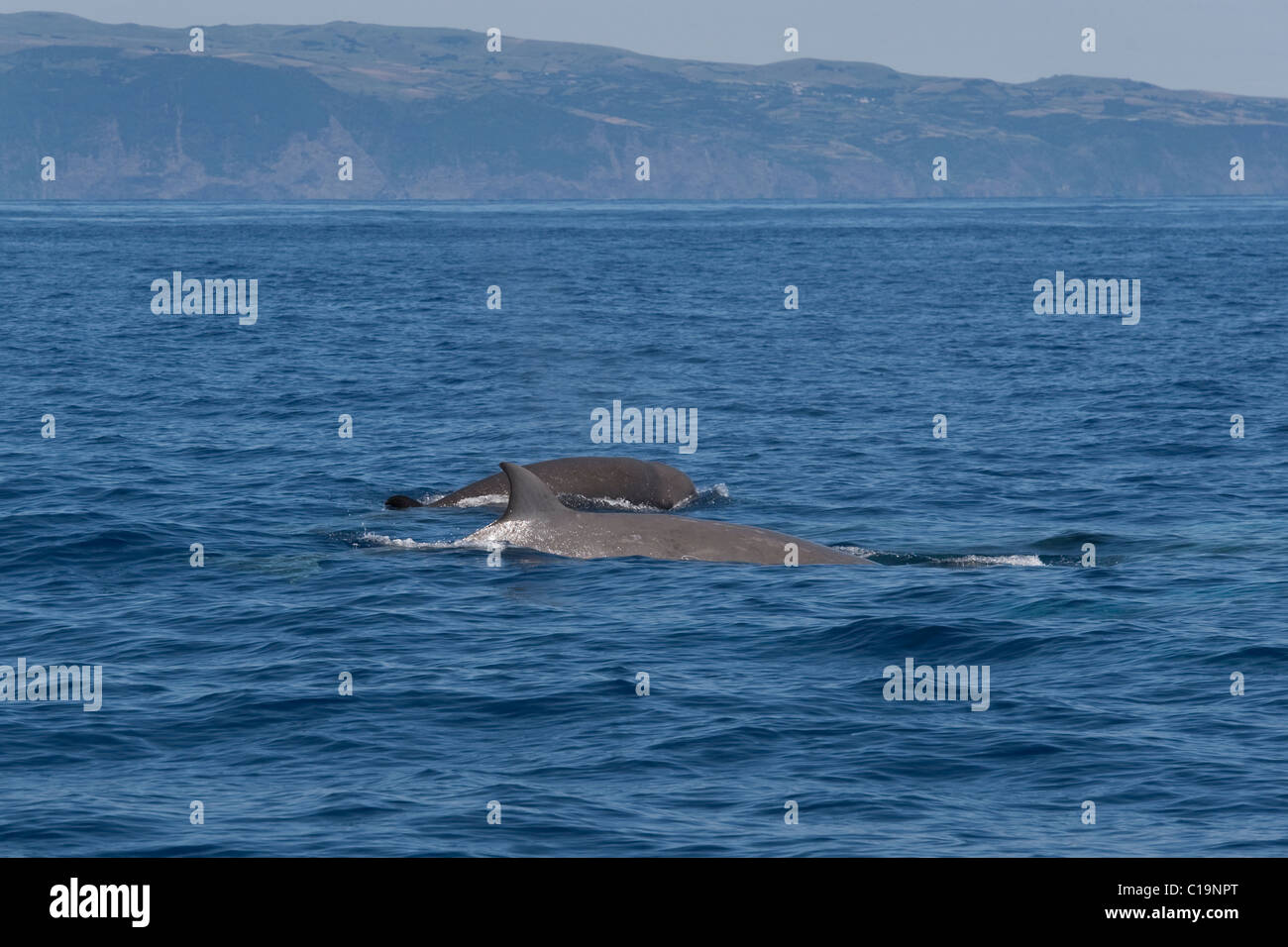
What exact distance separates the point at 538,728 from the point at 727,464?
629 inches

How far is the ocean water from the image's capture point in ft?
42.3

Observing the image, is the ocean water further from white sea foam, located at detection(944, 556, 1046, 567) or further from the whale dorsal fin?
the whale dorsal fin

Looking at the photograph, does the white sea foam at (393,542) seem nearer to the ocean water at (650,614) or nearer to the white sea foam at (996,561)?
the ocean water at (650,614)

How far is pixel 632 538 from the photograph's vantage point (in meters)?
21.8

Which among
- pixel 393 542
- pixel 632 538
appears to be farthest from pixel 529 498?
pixel 393 542

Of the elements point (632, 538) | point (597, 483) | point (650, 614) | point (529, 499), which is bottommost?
point (650, 614)

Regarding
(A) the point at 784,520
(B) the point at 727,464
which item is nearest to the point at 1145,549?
(A) the point at 784,520

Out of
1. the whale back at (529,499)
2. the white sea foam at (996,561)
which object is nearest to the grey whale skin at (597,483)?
the whale back at (529,499)

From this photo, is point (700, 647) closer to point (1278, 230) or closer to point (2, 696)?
point (2, 696)

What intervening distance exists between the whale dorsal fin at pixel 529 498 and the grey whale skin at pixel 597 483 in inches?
161

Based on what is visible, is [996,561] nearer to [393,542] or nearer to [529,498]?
[529,498]

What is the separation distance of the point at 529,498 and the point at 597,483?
16.0 ft

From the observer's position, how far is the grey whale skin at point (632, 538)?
21.6 metres

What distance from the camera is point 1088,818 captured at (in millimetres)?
12562
